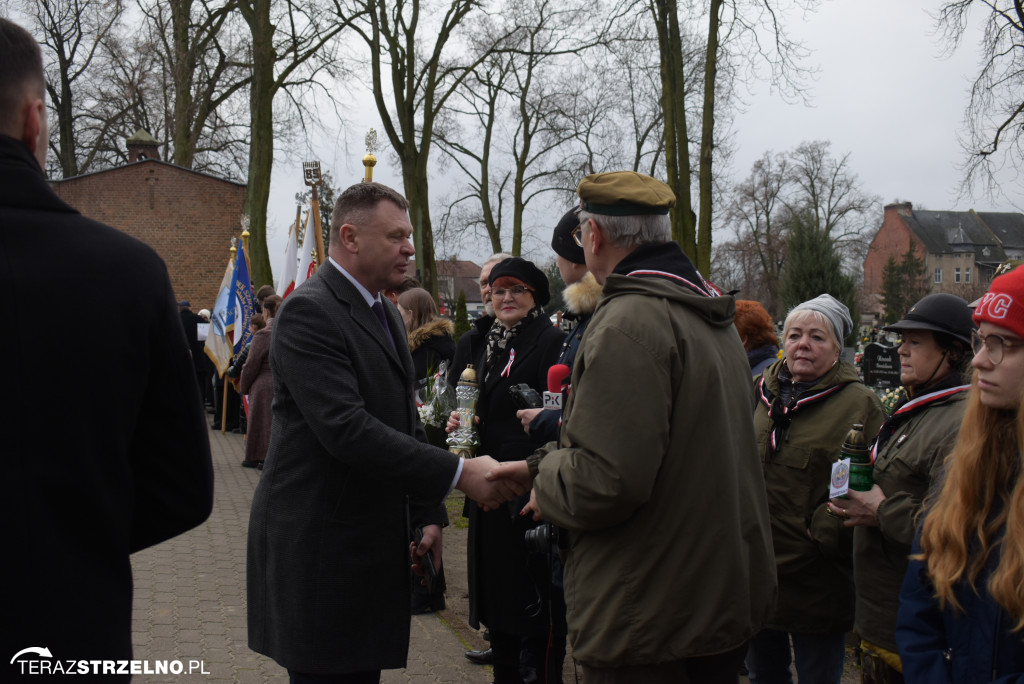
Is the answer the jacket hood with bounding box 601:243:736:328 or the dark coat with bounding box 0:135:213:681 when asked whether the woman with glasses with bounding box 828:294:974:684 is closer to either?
the jacket hood with bounding box 601:243:736:328

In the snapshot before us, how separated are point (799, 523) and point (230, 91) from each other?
28.3 meters

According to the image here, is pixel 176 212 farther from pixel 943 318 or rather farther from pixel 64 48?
pixel 943 318

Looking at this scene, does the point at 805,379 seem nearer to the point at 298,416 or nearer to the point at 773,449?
the point at 773,449

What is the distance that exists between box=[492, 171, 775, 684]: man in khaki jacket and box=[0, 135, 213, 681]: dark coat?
1.06 metres

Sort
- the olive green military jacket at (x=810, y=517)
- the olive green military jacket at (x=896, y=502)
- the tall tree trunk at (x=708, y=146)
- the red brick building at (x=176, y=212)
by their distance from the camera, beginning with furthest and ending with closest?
the red brick building at (x=176, y=212) → the tall tree trunk at (x=708, y=146) → the olive green military jacket at (x=810, y=517) → the olive green military jacket at (x=896, y=502)

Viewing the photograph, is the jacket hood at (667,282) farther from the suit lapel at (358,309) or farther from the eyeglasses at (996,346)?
the suit lapel at (358,309)

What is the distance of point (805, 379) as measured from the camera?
4.00 m

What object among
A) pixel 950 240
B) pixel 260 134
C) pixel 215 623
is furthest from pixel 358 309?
pixel 950 240

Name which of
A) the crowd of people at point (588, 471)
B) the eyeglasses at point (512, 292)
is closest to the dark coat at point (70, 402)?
the crowd of people at point (588, 471)

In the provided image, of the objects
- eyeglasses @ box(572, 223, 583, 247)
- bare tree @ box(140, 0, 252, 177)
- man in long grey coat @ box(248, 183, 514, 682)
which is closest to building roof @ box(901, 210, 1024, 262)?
bare tree @ box(140, 0, 252, 177)

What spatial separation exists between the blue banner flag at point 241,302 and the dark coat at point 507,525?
10.4 m

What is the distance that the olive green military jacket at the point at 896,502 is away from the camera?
9.82ft

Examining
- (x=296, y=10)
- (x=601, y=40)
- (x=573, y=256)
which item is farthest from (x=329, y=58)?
(x=573, y=256)

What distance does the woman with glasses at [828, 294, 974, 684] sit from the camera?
10.0 feet
